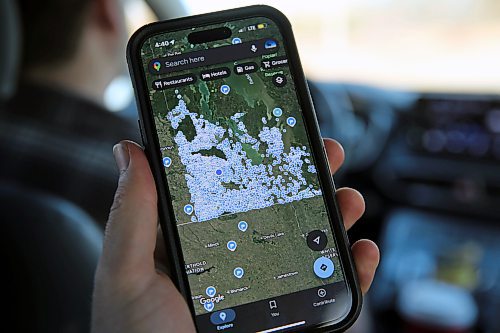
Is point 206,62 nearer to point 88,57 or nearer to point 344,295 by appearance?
point 344,295

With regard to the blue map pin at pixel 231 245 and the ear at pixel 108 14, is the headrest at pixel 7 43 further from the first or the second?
the blue map pin at pixel 231 245

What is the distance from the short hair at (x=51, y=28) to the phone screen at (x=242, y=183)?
80 centimetres

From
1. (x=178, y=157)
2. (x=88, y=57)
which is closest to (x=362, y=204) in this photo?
(x=178, y=157)

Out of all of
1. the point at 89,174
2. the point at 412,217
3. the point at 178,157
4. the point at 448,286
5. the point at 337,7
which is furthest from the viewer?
the point at 337,7

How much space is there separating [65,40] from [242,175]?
88 cm

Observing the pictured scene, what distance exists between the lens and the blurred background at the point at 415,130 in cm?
183

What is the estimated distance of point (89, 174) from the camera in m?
1.41

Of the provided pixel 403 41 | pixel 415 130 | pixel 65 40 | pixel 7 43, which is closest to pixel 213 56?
pixel 7 43

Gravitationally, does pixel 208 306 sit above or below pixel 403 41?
above

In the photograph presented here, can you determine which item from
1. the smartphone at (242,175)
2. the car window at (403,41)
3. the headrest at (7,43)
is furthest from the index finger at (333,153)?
the car window at (403,41)

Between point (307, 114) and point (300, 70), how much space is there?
49 millimetres

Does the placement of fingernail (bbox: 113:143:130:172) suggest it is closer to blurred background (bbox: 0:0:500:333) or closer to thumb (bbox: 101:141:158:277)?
thumb (bbox: 101:141:158:277)

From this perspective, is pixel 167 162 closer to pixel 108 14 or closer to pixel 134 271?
pixel 134 271

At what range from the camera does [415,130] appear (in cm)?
201
